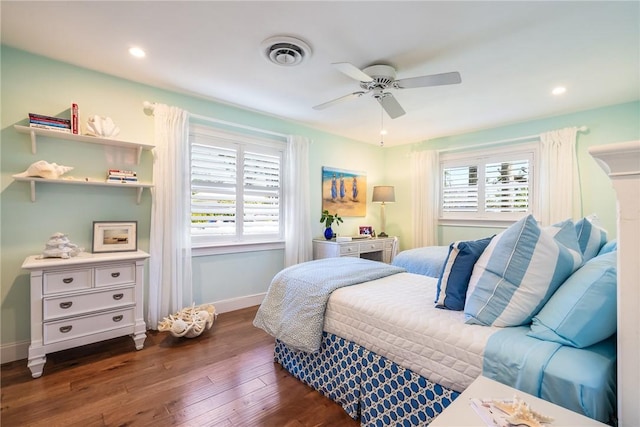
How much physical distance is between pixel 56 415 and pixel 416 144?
5.19m

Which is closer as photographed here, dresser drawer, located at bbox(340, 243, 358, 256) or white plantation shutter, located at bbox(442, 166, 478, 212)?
dresser drawer, located at bbox(340, 243, 358, 256)

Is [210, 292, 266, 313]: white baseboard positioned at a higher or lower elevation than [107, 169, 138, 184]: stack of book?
lower

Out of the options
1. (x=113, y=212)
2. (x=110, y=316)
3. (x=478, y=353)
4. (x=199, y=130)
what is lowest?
(x=110, y=316)

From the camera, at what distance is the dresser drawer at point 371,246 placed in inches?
166

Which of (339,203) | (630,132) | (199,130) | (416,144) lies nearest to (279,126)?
(199,130)

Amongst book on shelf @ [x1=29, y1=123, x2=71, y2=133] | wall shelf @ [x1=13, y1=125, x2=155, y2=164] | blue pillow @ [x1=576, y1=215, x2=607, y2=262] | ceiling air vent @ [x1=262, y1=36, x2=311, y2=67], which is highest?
ceiling air vent @ [x1=262, y1=36, x2=311, y2=67]

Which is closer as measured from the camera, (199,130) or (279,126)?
(199,130)

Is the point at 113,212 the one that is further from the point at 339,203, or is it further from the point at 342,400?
the point at 339,203

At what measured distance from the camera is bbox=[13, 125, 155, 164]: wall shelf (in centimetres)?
225

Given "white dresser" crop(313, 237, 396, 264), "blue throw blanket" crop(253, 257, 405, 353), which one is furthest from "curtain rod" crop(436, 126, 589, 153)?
"blue throw blanket" crop(253, 257, 405, 353)

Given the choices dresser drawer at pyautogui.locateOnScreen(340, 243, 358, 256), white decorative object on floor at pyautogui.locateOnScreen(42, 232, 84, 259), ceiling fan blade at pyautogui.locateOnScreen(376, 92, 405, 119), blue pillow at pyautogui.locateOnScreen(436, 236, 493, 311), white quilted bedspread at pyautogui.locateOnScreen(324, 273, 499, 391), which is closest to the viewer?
white quilted bedspread at pyautogui.locateOnScreen(324, 273, 499, 391)

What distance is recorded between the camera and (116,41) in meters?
2.16

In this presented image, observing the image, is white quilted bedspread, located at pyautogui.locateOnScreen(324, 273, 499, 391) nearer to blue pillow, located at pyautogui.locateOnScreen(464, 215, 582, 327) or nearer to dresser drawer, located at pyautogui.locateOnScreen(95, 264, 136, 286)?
blue pillow, located at pyautogui.locateOnScreen(464, 215, 582, 327)

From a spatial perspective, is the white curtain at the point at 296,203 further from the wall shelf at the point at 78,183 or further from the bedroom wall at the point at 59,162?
the wall shelf at the point at 78,183
